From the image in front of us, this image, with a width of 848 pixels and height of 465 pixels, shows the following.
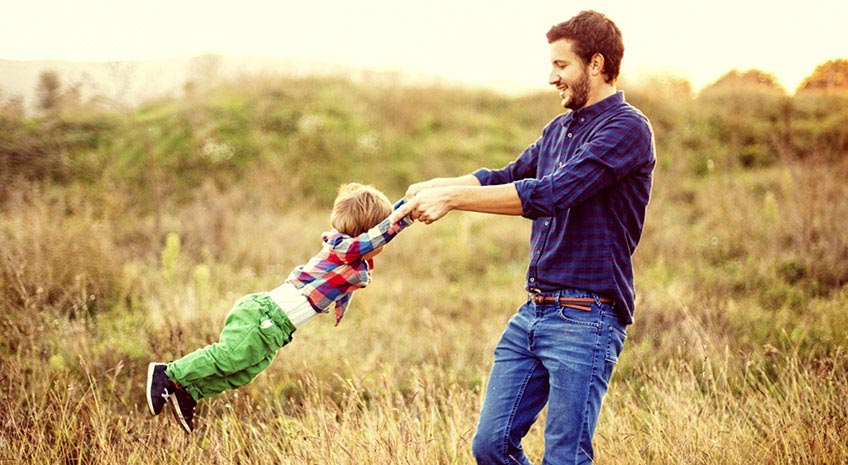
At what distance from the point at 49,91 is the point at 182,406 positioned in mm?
12724

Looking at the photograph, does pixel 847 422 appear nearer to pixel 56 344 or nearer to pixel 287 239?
pixel 56 344

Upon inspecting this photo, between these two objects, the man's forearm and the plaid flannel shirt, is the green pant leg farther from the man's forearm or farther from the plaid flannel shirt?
the man's forearm

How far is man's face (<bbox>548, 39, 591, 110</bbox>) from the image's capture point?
2.84 metres

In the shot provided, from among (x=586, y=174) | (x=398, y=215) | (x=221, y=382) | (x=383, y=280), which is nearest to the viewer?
(x=586, y=174)

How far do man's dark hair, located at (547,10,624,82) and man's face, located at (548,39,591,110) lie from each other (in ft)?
0.09

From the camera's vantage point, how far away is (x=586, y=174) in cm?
261

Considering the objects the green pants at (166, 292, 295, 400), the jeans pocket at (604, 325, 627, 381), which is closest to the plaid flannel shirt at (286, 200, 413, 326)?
the green pants at (166, 292, 295, 400)

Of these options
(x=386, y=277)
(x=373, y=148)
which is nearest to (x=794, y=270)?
(x=386, y=277)

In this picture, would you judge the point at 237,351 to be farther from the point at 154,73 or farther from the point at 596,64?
the point at 154,73

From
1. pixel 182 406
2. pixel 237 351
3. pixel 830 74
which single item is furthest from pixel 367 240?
pixel 830 74

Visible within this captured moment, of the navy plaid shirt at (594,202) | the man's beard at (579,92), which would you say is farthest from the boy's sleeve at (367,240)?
the man's beard at (579,92)

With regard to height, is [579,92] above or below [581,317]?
above

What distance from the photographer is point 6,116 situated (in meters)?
11.9

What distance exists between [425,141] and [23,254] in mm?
10327
